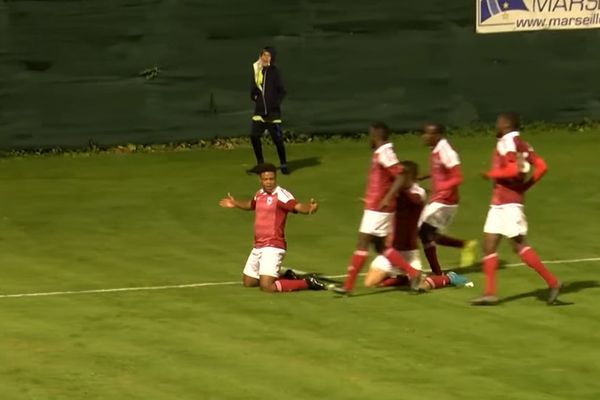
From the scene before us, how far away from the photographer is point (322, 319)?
14.1 meters

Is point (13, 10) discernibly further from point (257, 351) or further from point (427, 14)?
point (257, 351)

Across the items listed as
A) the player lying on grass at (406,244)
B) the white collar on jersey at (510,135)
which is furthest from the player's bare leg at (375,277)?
the white collar on jersey at (510,135)

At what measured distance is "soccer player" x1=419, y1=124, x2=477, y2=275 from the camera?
51.6 ft

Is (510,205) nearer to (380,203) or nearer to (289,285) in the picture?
(380,203)

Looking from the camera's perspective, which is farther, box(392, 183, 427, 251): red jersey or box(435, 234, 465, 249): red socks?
box(435, 234, 465, 249): red socks

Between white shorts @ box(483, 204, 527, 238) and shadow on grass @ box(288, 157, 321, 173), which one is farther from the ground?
white shorts @ box(483, 204, 527, 238)

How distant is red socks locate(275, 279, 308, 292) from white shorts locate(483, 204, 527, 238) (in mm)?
2213

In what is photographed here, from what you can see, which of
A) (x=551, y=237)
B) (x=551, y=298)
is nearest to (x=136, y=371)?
(x=551, y=298)

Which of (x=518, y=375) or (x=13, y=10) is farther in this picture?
(x=13, y=10)

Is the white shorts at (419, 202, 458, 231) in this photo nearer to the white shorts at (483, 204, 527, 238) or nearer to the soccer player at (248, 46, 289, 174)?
the white shorts at (483, 204, 527, 238)

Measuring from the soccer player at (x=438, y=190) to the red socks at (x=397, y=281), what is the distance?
34 cm

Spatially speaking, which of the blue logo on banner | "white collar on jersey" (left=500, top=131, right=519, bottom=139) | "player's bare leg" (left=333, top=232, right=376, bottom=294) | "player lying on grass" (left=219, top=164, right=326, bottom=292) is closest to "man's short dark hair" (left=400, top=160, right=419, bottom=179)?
"player's bare leg" (left=333, top=232, right=376, bottom=294)

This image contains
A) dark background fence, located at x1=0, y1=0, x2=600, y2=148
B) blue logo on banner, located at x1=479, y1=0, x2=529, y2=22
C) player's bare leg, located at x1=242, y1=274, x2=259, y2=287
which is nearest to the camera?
player's bare leg, located at x1=242, y1=274, x2=259, y2=287

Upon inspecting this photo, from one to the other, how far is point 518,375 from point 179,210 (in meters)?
10.0
